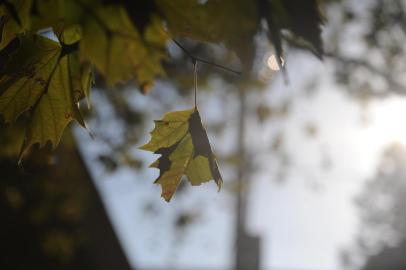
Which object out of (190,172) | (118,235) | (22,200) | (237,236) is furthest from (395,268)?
(190,172)

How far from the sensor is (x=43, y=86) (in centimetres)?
137

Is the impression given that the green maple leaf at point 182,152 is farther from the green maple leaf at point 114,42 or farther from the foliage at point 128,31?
the green maple leaf at point 114,42

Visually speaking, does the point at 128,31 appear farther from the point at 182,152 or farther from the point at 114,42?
the point at 182,152

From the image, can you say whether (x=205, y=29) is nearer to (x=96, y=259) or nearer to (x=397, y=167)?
(x=96, y=259)

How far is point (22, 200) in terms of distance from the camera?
887 cm

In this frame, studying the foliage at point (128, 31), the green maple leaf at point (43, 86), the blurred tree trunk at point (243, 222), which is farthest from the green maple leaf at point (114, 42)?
the blurred tree trunk at point (243, 222)

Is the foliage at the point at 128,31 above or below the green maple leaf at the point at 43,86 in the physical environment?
above

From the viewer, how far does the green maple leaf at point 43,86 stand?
4.39 ft

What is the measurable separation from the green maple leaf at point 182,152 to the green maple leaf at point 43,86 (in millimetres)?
209

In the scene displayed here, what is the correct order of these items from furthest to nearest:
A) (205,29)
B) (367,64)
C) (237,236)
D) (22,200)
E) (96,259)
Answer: (237,236), (367,64), (96,259), (22,200), (205,29)

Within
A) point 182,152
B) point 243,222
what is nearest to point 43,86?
point 182,152

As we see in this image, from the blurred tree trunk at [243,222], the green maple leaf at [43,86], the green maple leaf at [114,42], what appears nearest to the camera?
the green maple leaf at [114,42]

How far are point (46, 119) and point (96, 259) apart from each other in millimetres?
8844

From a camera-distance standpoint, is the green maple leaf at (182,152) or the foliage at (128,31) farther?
the green maple leaf at (182,152)
